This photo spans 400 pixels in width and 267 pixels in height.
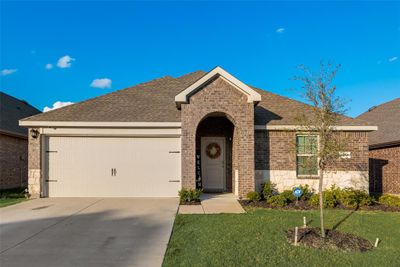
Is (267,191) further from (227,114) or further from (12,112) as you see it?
(12,112)

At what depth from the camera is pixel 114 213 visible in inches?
345

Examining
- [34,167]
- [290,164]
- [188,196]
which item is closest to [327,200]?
[290,164]

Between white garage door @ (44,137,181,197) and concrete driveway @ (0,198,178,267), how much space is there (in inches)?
47.2

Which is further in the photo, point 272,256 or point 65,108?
point 65,108

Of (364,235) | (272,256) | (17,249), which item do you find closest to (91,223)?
(17,249)

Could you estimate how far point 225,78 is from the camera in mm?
10922

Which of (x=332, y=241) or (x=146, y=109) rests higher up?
(x=146, y=109)

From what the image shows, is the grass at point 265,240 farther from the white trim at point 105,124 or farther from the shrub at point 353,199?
the white trim at point 105,124

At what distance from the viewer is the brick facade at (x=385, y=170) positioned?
575 inches

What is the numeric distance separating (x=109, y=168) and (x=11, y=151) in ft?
23.1

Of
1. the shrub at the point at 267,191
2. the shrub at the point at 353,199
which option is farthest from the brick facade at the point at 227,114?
the shrub at the point at 353,199

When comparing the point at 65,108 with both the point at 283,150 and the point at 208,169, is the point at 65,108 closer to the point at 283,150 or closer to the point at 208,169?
the point at 208,169

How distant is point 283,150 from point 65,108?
29.6 feet

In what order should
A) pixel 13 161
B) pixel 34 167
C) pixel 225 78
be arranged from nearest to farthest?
pixel 225 78, pixel 34 167, pixel 13 161
